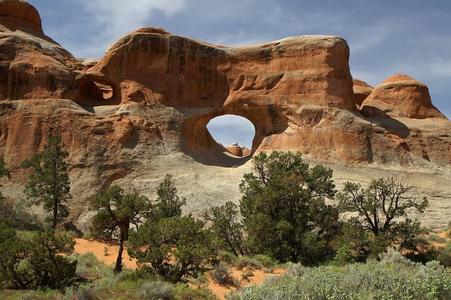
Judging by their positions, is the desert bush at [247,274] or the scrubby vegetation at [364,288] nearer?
the scrubby vegetation at [364,288]

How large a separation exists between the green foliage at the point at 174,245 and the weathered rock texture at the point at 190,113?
12198 millimetres

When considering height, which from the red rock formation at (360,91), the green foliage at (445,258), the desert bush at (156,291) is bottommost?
the desert bush at (156,291)

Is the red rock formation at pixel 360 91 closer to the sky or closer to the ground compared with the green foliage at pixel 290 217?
closer to the sky

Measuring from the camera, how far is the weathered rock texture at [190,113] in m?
27.2

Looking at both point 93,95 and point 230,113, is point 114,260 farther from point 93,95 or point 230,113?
point 93,95

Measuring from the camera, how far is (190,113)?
101 feet

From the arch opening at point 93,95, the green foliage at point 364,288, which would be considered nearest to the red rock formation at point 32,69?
the arch opening at point 93,95

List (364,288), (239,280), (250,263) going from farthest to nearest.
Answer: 1. (250,263)
2. (239,280)
3. (364,288)

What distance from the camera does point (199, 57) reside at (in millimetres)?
31734

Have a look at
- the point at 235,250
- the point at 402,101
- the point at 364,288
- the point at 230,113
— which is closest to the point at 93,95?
the point at 230,113

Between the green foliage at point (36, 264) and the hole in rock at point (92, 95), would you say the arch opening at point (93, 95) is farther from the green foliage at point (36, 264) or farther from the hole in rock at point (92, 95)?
the green foliage at point (36, 264)

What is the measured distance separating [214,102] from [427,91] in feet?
61.2

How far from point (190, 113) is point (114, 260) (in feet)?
50.1

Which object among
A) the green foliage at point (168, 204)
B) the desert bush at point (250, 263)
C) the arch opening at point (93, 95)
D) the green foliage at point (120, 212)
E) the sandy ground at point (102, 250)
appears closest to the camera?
the green foliage at point (120, 212)
